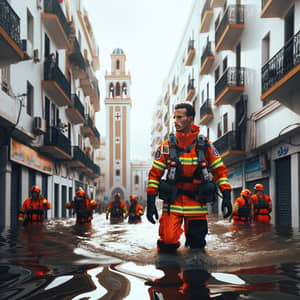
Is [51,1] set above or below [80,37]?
below

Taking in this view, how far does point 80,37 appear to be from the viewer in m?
34.9

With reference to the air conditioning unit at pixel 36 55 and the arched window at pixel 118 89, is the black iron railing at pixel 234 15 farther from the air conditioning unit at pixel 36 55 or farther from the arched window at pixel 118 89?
the arched window at pixel 118 89

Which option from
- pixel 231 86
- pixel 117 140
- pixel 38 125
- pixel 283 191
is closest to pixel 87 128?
pixel 38 125

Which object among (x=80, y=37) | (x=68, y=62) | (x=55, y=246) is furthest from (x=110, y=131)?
(x=55, y=246)

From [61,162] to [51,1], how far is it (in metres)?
9.74

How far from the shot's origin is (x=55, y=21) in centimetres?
2153

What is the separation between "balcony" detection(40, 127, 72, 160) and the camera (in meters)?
21.2

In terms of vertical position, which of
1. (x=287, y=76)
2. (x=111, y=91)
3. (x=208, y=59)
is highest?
(x=111, y=91)

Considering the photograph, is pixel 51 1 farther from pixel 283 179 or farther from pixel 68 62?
pixel 283 179

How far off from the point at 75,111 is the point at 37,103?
811cm

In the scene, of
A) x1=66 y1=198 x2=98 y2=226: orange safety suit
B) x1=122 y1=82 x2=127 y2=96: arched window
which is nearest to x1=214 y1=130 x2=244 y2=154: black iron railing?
x1=66 y1=198 x2=98 y2=226: orange safety suit

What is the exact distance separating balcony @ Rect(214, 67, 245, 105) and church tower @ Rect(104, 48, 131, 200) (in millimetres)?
58135

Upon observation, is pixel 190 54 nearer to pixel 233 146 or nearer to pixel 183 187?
pixel 233 146

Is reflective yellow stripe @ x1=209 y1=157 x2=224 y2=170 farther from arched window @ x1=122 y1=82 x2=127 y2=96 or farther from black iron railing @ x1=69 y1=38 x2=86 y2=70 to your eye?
arched window @ x1=122 y1=82 x2=127 y2=96
